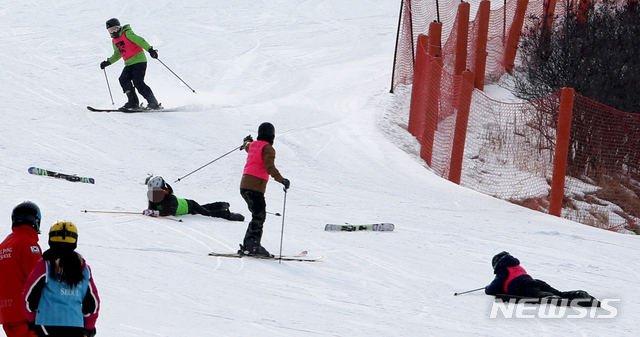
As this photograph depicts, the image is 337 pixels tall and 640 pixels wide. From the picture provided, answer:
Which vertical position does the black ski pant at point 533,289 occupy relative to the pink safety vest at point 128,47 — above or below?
below

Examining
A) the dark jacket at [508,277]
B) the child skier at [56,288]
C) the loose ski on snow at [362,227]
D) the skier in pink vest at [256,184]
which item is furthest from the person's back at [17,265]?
the loose ski on snow at [362,227]

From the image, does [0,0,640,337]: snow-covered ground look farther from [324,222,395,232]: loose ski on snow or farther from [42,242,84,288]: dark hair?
A: [42,242,84,288]: dark hair

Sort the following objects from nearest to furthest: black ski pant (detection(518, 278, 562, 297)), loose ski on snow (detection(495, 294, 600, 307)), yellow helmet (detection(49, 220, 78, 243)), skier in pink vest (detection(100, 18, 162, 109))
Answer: yellow helmet (detection(49, 220, 78, 243)) → loose ski on snow (detection(495, 294, 600, 307)) → black ski pant (detection(518, 278, 562, 297)) → skier in pink vest (detection(100, 18, 162, 109))

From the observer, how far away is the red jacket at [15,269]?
360 centimetres

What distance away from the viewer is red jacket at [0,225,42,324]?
3598 millimetres

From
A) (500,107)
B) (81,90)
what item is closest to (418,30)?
(500,107)

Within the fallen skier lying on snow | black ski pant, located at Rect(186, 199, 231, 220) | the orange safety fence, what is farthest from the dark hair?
the orange safety fence

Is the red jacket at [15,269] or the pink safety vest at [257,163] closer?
the red jacket at [15,269]

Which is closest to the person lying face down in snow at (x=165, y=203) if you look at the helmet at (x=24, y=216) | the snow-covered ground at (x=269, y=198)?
the snow-covered ground at (x=269, y=198)

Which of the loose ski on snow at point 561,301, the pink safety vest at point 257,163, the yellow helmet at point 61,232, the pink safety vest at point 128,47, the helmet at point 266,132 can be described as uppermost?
the pink safety vest at point 128,47

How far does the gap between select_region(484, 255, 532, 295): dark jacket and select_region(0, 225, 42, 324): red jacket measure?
12.0 ft

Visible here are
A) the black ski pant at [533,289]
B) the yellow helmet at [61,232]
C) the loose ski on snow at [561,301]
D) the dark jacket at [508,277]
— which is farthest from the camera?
the dark jacket at [508,277]

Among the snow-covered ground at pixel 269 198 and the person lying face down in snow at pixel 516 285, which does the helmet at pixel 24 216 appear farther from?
the person lying face down in snow at pixel 516 285

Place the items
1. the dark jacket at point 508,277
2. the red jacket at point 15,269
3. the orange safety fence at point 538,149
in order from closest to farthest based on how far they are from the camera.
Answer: the red jacket at point 15,269
the dark jacket at point 508,277
the orange safety fence at point 538,149
